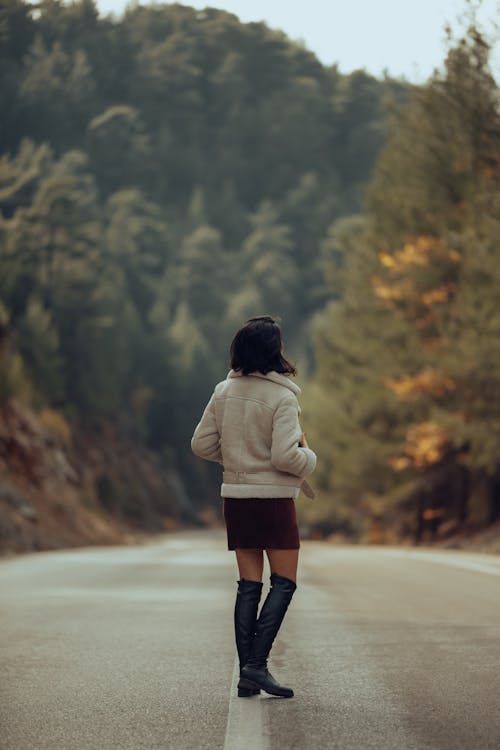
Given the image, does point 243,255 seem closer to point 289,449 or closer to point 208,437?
point 208,437

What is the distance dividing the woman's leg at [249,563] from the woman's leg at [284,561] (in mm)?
70

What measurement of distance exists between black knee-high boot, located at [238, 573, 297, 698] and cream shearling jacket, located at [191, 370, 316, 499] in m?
0.51

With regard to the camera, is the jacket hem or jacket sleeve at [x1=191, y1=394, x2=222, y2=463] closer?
the jacket hem

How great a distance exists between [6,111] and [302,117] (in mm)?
105298

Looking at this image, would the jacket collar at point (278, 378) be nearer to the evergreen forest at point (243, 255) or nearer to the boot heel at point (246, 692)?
the boot heel at point (246, 692)

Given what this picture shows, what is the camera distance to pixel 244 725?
594 centimetres

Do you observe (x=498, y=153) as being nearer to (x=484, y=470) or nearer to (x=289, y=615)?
(x=484, y=470)

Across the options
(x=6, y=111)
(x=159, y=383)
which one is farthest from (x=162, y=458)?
(x=6, y=111)

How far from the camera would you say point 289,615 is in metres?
11.3

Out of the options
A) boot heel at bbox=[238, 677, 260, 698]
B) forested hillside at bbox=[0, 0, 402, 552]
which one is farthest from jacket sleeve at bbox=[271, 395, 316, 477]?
forested hillside at bbox=[0, 0, 402, 552]

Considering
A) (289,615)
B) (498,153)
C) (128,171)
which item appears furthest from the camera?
(128,171)

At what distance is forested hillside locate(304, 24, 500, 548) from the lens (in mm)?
28281

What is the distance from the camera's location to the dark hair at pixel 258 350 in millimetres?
6668

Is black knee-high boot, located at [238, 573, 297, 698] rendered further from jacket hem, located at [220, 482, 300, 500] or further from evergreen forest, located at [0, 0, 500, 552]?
evergreen forest, located at [0, 0, 500, 552]
